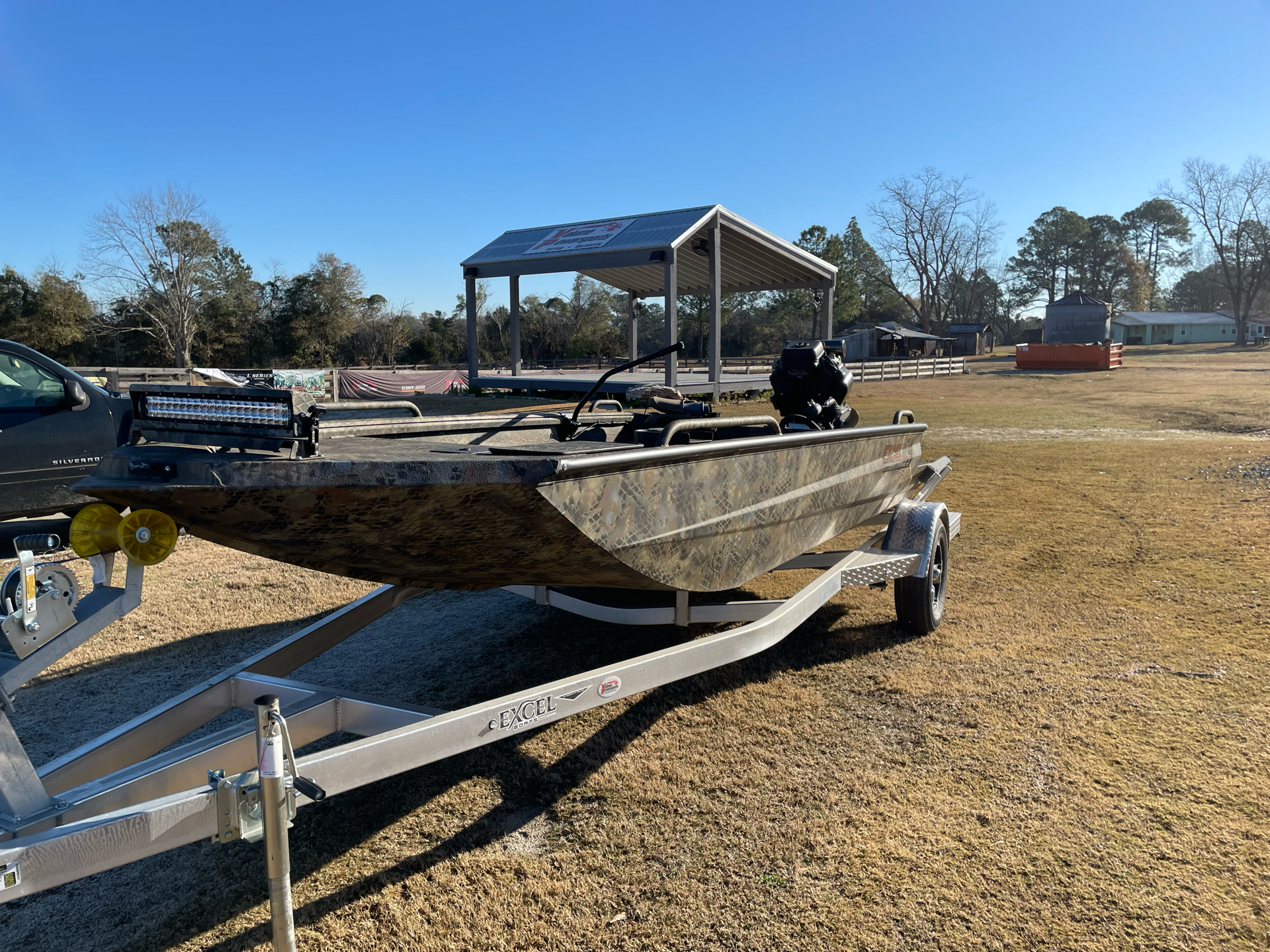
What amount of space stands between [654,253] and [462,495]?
49.5 feet

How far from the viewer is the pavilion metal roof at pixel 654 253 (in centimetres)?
1731

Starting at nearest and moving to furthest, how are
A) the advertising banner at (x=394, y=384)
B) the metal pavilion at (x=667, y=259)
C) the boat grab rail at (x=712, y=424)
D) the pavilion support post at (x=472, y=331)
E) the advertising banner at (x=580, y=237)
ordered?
1. the boat grab rail at (x=712, y=424)
2. the metal pavilion at (x=667, y=259)
3. the advertising banner at (x=580, y=237)
4. the pavilion support post at (x=472, y=331)
5. the advertising banner at (x=394, y=384)

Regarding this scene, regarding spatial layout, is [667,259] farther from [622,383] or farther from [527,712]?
[527,712]

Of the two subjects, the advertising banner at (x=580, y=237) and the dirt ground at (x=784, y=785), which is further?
the advertising banner at (x=580, y=237)

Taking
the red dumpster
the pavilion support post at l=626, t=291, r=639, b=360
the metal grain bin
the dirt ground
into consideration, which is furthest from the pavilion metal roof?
the metal grain bin

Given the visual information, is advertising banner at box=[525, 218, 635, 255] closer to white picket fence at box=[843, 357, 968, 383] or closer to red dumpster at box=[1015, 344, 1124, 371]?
white picket fence at box=[843, 357, 968, 383]

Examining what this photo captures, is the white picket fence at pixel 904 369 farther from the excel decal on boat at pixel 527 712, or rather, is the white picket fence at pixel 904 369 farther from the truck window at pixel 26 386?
the excel decal on boat at pixel 527 712

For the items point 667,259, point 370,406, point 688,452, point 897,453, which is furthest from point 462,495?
point 667,259

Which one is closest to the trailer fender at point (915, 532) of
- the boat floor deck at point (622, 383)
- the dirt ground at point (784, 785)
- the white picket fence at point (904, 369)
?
the dirt ground at point (784, 785)

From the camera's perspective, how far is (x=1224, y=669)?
165 inches

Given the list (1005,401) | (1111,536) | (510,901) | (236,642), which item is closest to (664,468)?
(510,901)

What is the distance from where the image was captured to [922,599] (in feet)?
15.3

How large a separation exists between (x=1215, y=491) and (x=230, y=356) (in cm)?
4241

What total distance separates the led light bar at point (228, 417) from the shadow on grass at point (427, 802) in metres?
1.45
